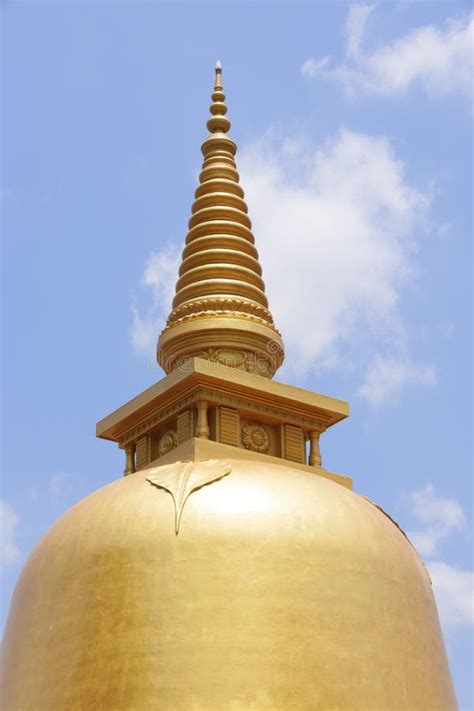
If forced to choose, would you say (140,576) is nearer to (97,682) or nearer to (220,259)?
(97,682)

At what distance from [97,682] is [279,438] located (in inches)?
237

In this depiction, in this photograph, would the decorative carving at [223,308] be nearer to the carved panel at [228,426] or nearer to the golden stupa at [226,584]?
the golden stupa at [226,584]

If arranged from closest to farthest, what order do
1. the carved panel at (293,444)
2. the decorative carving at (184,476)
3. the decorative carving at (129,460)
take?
the decorative carving at (184,476) → the carved panel at (293,444) → the decorative carving at (129,460)

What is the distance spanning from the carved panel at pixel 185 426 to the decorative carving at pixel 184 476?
4.07 ft

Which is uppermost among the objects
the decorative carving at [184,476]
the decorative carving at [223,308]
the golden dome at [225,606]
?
the decorative carving at [223,308]

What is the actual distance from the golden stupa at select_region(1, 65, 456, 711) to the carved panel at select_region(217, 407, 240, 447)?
23 millimetres

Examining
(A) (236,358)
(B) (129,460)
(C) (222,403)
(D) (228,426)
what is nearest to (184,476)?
(D) (228,426)

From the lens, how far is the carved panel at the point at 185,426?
2147 centimetres

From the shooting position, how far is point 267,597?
59.4ft

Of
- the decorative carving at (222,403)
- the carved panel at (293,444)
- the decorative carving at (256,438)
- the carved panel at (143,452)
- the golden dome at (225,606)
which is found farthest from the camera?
the carved panel at (143,452)

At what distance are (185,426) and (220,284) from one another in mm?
3404

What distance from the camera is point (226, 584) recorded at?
59.3 ft

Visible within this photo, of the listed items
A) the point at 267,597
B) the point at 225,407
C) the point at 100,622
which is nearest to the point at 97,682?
the point at 100,622


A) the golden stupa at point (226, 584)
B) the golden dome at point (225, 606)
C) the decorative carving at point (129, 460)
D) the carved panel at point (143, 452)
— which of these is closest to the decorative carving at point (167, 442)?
the golden stupa at point (226, 584)
